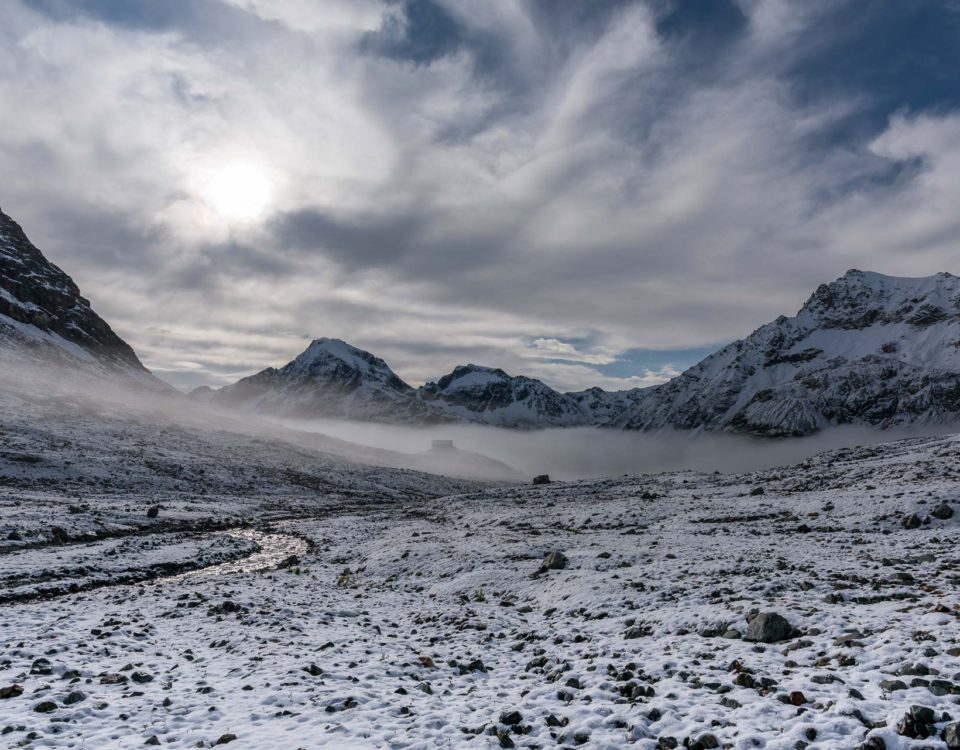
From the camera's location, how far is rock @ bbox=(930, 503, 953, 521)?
29.8m

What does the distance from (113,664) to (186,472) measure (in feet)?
302

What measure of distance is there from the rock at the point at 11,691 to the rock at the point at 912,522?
130ft

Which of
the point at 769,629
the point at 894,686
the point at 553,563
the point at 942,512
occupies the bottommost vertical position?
the point at 553,563

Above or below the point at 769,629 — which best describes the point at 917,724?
above

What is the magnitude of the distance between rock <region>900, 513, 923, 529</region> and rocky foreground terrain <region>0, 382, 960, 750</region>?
11.4 inches

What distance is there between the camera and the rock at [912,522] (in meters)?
30.0

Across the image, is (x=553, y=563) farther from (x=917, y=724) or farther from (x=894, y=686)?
(x=917, y=724)

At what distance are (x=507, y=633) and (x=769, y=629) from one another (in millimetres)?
7813

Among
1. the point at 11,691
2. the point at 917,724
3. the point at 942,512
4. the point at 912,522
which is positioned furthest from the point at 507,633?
the point at 942,512

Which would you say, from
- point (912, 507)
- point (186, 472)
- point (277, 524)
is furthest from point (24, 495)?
point (912, 507)

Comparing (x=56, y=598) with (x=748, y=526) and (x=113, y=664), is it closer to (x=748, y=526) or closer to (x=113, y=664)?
(x=113, y=664)

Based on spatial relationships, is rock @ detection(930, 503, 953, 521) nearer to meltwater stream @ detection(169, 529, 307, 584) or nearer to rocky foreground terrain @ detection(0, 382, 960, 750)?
rocky foreground terrain @ detection(0, 382, 960, 750)

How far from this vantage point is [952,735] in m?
7.55

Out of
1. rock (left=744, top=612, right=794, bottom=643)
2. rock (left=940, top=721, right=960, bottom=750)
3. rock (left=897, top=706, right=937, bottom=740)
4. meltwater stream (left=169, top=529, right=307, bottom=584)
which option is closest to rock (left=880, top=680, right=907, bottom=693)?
rock (left=897, top=706, right=937, bottom=740)
